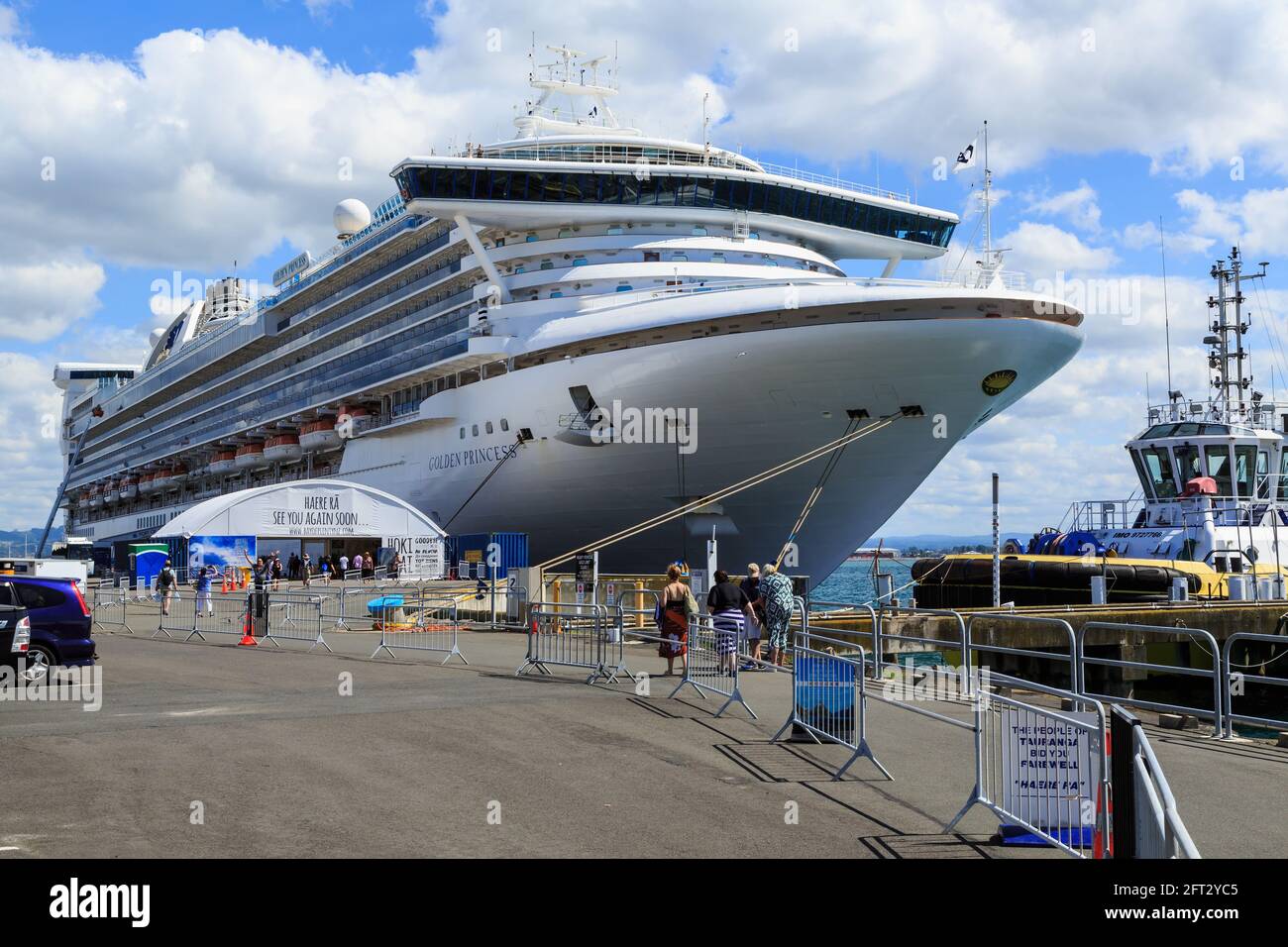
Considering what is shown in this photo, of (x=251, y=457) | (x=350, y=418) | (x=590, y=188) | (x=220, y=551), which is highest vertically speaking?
(x=590, y=188)

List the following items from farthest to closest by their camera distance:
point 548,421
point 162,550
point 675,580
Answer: point 162,550
point 548,421
point 675,580

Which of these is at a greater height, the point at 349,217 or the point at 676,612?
the point at 349,217

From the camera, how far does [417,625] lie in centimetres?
2205

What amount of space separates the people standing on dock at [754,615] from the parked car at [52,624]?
28.0 feet

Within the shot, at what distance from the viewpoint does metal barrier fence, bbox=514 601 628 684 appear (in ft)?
47.5

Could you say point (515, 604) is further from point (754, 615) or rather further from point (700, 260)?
point (700, 260)

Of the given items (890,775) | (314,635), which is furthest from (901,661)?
(890,775)

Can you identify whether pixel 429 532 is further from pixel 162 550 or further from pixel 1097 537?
pixel 1097 537

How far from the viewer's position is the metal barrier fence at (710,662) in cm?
1222

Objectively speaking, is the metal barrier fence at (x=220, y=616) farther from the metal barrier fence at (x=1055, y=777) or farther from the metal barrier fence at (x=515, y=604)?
the metal barrier fence at (x=1055, y=777)

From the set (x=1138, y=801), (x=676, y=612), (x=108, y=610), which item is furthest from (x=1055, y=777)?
(x=108, y=610)

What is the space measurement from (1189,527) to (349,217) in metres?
40.9
